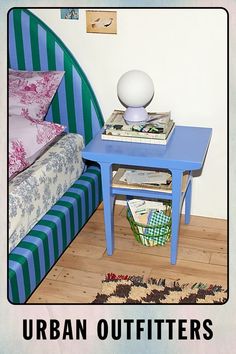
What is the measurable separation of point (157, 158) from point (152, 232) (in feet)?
1.54

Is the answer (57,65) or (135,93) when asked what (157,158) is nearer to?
(135,93)

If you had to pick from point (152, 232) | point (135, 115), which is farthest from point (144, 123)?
point (152, 232)

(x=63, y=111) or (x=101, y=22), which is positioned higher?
(x=101, y=22)

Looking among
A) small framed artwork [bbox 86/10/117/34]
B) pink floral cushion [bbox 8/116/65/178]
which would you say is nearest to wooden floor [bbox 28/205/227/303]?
pink floral cushion [bbox 8/116/65/178]

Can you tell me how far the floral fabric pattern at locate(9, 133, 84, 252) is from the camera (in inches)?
92.2

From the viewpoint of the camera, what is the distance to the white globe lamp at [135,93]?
2648 mm

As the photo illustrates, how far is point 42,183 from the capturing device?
2.55 metres

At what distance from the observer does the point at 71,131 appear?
3078mm

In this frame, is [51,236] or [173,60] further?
[173,60]

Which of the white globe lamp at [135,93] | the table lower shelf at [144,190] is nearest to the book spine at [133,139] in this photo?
the white globe lamp at [135,93]

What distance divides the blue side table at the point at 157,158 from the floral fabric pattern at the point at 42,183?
0.20 m

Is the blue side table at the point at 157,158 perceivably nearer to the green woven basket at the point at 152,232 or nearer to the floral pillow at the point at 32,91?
the green woven basket at the point at 152,232

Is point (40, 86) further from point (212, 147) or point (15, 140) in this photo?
point (212, 147)

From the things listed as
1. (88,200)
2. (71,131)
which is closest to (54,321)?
(88,200)
